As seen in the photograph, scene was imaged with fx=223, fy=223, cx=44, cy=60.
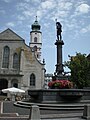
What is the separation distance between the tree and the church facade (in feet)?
27.7

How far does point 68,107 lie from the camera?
624 inches

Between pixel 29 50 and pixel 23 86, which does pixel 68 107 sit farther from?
pixel 29 50

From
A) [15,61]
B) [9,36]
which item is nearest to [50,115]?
[15,61]

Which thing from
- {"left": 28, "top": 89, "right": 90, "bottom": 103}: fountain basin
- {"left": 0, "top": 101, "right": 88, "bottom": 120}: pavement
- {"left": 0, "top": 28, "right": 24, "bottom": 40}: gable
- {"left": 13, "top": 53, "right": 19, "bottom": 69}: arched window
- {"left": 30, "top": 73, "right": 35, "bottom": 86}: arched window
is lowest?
{"left": 0, "top": 101, "right": 88, "bottom": 120}: pavement

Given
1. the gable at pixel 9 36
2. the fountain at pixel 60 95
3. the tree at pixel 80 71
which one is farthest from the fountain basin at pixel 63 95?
the gable at pixel 9 36

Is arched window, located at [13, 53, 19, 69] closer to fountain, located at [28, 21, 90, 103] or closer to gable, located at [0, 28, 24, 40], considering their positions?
gable, located at [0, 28, 24, 40]

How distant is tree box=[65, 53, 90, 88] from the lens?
48.9 meters

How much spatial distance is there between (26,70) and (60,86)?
3660 centimetres

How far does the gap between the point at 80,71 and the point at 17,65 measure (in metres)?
15.7

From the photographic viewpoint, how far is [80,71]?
49.4 m

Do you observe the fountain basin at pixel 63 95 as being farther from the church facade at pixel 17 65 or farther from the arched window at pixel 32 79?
the arched window at pixel 32 79

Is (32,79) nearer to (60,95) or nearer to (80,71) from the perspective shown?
(80,71)

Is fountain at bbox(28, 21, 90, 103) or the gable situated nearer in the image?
fountain at bbox(28, 21, 90, 103)

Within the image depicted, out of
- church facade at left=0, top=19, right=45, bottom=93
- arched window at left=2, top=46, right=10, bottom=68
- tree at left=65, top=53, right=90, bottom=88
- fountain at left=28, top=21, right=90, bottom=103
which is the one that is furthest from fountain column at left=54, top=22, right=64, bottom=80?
arched window at left=2, top=46, right=10, bottom=68
